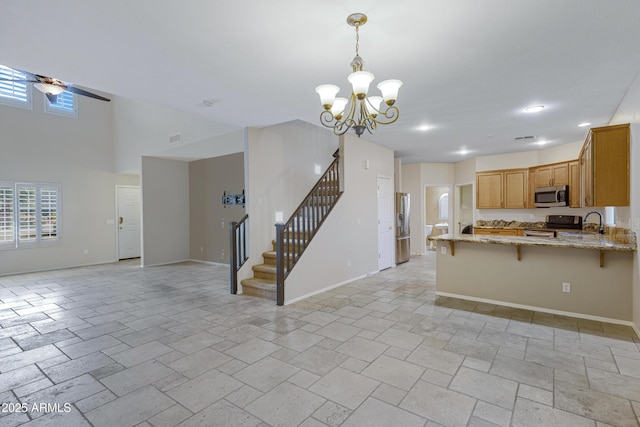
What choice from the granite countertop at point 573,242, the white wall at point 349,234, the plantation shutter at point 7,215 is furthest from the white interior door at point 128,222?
the granite countertop at point 573,242

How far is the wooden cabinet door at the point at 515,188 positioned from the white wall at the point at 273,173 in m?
4.51

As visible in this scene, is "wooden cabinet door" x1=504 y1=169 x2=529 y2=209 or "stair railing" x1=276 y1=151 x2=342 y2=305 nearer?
"stair railing" x1=276 y1=151 x2=342 y2=305

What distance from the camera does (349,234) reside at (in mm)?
5633

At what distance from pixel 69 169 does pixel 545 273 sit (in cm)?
1000

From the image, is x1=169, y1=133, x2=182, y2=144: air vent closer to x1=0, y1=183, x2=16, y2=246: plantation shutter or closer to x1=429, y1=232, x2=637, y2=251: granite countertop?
x1=0, y1=183, x2=16, y2=246: plantation shutter

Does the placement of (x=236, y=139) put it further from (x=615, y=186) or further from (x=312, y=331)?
(x=615, y=186)

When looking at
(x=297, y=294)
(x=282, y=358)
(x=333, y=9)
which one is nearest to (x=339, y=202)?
(x=297, y=294)

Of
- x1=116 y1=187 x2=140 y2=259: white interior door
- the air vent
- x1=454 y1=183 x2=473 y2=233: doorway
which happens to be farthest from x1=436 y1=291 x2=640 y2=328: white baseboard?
x1=116 y1=187 x2=140 y2=259: white interior door

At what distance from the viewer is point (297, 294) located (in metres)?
4.61

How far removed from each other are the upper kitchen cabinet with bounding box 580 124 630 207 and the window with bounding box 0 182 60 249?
10.3 metres

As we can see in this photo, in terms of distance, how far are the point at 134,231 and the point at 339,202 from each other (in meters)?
6.80

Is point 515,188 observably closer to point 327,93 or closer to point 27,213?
point 327,93

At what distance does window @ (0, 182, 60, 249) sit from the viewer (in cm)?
681

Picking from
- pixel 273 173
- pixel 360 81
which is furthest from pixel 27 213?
pixel 360 81
